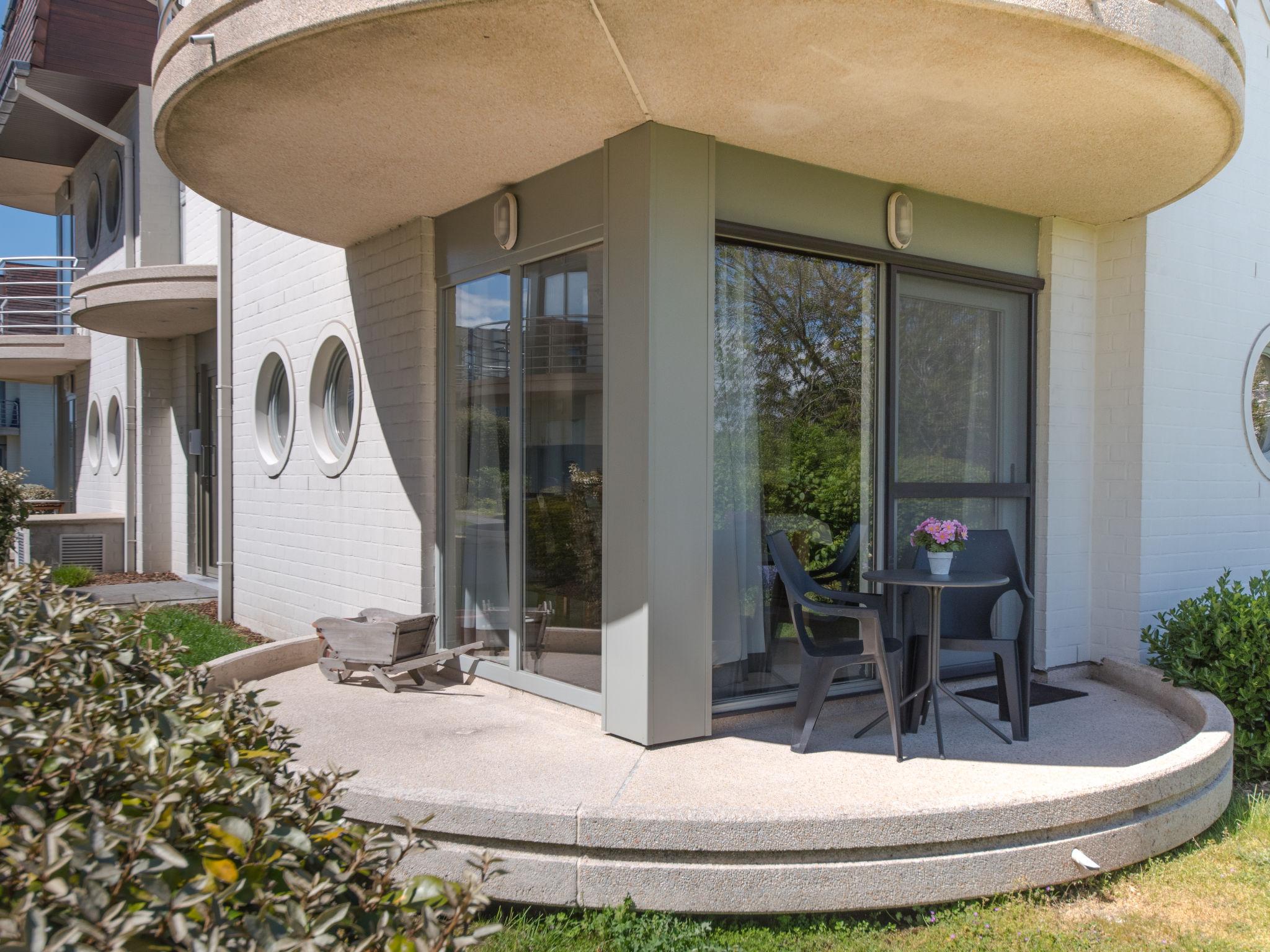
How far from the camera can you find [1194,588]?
6.45 m

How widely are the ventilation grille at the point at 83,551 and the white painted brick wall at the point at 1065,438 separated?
11.5m

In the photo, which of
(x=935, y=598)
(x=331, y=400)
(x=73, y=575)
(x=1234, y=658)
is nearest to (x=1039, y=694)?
(x=1234, y=658)

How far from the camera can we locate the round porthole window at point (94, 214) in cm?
1384

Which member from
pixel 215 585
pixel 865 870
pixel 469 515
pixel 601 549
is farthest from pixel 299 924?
pixel 215 585

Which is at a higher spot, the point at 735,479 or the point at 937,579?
the point at 735,479

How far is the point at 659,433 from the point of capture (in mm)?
4371

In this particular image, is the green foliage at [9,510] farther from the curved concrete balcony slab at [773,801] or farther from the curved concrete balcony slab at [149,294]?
the curved concrete balcony slab at [773,801]

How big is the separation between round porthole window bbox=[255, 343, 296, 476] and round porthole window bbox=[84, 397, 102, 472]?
286 inches

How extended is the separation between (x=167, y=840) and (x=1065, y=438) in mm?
5911

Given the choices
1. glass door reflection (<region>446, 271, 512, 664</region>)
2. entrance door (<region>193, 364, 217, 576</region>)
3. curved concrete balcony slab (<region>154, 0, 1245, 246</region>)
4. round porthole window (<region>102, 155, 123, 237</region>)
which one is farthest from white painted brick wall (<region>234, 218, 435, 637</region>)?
round porthole window (<region>102, 155, 123, 237</region>)

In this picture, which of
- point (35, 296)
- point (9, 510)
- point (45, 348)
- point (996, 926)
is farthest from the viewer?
point (35, 296)

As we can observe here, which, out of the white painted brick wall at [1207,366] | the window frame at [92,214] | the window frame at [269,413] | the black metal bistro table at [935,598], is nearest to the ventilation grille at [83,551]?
the window frame at [92,214]

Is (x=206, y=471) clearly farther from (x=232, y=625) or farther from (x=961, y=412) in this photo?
(x=961, y=412)

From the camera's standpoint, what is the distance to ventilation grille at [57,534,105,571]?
490 inches
